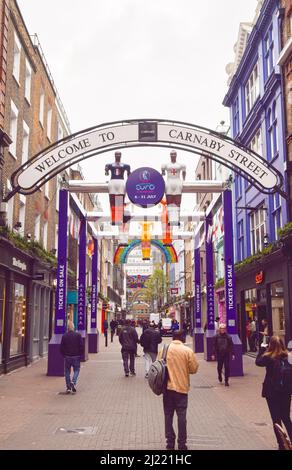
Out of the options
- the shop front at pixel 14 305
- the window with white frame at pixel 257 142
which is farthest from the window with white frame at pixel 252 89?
the shop front at pixel 14 305

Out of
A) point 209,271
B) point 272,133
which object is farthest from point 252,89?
point 209,271

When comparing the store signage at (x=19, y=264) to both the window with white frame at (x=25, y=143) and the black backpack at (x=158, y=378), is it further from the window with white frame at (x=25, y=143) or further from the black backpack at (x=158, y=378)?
the black backpack at (x=158, y=378)

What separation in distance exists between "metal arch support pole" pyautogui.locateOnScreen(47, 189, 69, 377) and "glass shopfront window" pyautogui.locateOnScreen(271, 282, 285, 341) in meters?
8.26

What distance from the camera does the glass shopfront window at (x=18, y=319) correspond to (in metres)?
18.0

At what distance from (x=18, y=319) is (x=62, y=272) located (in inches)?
122

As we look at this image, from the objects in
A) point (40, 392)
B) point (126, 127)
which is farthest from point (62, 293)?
point (126, 127)

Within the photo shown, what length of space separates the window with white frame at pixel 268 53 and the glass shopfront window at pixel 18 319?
46.3 feet

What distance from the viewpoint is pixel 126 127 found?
47.0 ft

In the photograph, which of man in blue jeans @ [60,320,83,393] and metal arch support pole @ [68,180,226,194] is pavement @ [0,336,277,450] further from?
metal arch support pole @ [68,180,226,194]

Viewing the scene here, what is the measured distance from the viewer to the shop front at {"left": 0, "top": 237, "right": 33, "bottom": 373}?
16.5 metres

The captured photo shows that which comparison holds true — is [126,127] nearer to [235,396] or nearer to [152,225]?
[235,396]

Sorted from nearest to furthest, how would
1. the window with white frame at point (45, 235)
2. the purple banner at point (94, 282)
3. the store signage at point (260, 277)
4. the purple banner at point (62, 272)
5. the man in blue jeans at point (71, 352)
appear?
the man in blue jeans at point (71, 352) < the purple banner at point (62, 272) < the store signage at point (260, 277) < the window with white frame at point (45, 235) < the purple banner at point (94, 282)

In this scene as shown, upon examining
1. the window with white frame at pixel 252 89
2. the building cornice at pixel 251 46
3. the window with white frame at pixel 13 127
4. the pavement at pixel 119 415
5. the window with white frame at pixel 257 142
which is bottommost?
the pavement at pixel 119 415

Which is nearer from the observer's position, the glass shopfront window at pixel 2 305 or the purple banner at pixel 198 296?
the glass shopfront window at pixel 2 305
